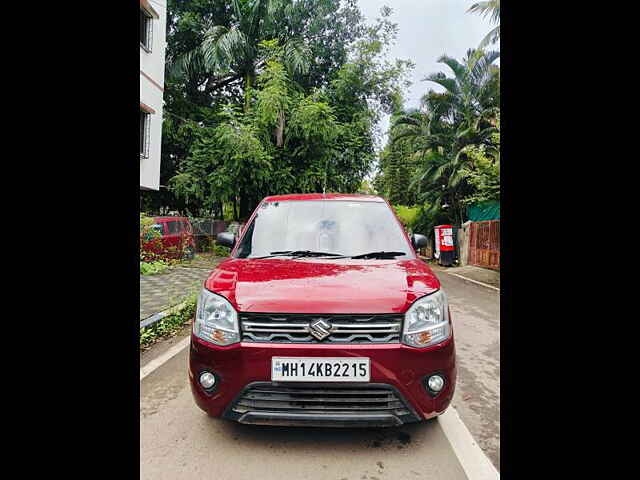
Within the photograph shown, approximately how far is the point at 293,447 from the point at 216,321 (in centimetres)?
87

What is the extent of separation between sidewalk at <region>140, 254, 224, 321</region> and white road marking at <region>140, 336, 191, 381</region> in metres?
0.90

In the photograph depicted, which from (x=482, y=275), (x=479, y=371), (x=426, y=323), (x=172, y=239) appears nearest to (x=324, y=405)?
(x=426, y=323)

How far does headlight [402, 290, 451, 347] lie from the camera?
224 cm

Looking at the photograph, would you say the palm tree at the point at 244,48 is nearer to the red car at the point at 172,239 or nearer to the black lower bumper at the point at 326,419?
the red car at the point at 172,239

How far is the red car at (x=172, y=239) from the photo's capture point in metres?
11.1

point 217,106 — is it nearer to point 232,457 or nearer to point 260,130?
point 260,130

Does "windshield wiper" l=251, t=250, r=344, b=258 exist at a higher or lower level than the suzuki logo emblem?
higher

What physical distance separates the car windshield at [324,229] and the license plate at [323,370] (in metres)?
1.04

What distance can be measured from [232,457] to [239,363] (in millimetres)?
563

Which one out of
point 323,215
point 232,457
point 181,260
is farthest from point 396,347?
point 181,260

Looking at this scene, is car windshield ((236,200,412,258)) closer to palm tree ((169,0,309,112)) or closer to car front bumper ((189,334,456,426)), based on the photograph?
car front bumper ((189,334,456,426))

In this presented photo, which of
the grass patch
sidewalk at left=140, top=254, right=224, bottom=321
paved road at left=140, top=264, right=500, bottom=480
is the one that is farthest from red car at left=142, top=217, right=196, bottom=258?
paved road at left=140, top=264, right=500, bottom=480

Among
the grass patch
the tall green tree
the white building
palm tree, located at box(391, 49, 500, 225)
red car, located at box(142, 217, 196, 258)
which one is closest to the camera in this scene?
the grass patch
